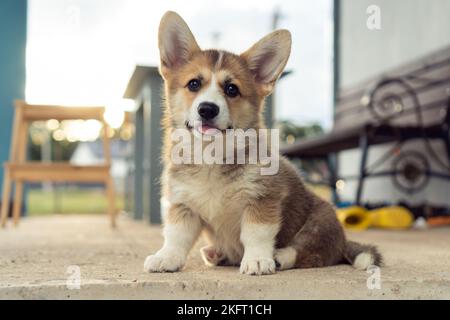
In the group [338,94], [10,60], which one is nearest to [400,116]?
[338,94]

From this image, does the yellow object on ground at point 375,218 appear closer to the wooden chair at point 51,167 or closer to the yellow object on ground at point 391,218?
the yellow object on ground at point 391,218

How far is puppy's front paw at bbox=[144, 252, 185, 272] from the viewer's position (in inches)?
65.2

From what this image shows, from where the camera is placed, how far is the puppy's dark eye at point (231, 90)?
5.99 ft

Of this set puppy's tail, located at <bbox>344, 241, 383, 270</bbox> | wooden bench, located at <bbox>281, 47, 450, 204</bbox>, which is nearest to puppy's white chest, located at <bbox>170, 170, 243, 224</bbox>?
puppy's tail, located at <bbox>344, 241, 383, 270</bbox>

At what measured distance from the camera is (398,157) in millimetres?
4707

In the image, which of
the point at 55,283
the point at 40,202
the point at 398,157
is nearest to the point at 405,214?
the point at 398,157

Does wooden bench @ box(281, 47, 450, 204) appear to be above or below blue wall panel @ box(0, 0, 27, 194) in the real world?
below

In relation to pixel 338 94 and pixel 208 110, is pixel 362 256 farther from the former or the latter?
pixel 338 94

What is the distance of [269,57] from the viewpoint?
6.46 ft

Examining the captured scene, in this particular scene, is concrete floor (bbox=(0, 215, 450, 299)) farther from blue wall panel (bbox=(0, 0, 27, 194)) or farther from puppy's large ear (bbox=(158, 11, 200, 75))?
blue wall panel (bbox=(0, 0, 27, 194))

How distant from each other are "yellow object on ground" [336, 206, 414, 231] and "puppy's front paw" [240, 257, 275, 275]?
88.2 inches

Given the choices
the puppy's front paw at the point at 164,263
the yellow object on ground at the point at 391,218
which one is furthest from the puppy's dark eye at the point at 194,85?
the yellow object on ground at the point at 391,218

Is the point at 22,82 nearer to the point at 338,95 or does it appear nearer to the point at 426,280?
the point at 338,95

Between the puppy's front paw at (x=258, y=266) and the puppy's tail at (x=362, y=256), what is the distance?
1.13 ft
